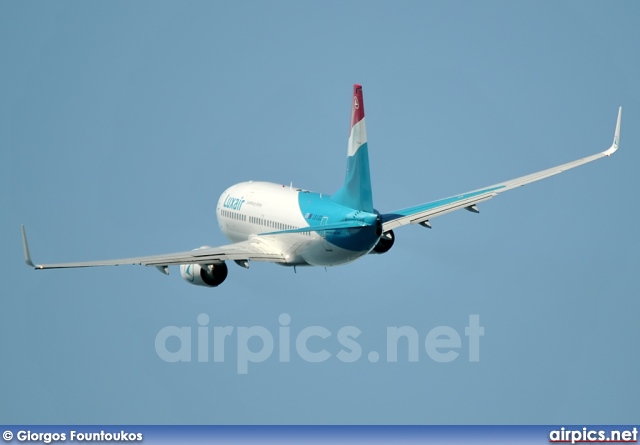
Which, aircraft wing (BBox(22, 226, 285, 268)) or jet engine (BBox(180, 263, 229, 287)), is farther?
jet engine (BBox(180, 263, 229, 287))

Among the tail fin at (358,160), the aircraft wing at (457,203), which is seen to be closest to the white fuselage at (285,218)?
the tail fin at (358,160)

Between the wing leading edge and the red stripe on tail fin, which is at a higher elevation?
the red stripe on tail fin

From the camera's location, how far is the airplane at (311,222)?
15338 cm

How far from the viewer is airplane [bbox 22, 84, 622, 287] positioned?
15338 cm

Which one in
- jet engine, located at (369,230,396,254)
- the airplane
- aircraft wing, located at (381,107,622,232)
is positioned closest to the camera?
the airplane

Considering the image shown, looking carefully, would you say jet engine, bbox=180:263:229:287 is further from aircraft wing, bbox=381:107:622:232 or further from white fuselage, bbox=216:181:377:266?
aircraft wing, bbox=381:107:622:232

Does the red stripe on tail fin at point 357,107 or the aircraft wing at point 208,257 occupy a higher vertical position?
the red stripe on tail fin at point 357,107

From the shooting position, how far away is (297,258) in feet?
529

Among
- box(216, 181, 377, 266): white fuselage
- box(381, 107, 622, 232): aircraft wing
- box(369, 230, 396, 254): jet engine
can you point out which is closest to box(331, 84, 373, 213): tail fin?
box(216, 181, 377, 266): white fuselage

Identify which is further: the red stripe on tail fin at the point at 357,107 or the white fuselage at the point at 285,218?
the white fuselage at the point at 285,218

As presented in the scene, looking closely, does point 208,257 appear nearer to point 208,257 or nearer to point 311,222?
point 208,257

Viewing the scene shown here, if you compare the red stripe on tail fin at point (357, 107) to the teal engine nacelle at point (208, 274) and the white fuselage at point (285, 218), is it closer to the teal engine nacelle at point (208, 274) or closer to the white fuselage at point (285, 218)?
the white fuselage at point (285, 218)

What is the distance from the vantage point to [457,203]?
6388 inches

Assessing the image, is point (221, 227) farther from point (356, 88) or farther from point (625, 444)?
point (625, 444)
